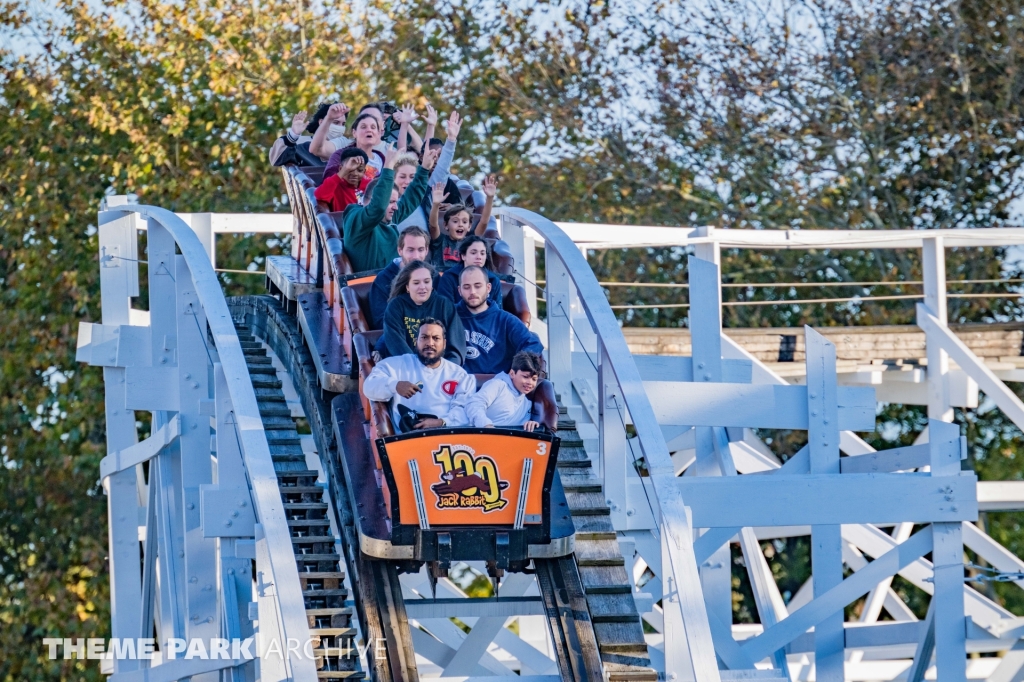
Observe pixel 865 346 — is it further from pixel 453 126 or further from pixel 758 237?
pixel 453 126

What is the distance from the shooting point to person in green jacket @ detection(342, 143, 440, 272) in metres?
7.00

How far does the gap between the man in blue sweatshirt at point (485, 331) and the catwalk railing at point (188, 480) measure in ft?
3.03

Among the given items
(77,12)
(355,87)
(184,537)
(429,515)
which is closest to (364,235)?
(184,537)

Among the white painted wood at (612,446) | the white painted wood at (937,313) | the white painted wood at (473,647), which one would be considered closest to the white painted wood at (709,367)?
the white painted wood at (473,647)

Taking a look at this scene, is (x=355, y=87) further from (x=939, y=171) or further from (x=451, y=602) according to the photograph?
(x=451, y=602)

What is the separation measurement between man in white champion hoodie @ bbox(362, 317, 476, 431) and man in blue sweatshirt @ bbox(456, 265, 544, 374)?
0.39 meters

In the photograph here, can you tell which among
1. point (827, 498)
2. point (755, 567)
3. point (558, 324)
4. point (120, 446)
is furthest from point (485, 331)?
point (120, 446)

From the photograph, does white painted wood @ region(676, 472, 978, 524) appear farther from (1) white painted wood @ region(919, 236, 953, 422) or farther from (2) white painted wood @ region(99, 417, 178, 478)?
(1) white painted wood @ region(919, 236, 953, 422)

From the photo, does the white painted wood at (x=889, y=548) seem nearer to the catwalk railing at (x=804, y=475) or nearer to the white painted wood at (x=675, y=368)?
the catwalk railing at (x=804, y=475)

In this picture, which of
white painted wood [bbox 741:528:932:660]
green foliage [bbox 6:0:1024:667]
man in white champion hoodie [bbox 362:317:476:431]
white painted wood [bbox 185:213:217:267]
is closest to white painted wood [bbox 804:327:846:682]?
white painted wood [bbox 741:528:932:660]

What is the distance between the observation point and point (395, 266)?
6.60 m

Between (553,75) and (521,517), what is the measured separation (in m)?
10.4

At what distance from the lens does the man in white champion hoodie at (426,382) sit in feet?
18.9

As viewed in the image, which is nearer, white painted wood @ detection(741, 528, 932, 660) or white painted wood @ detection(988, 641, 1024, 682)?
white painted wood @ detection(741, 528, 932, 660)
